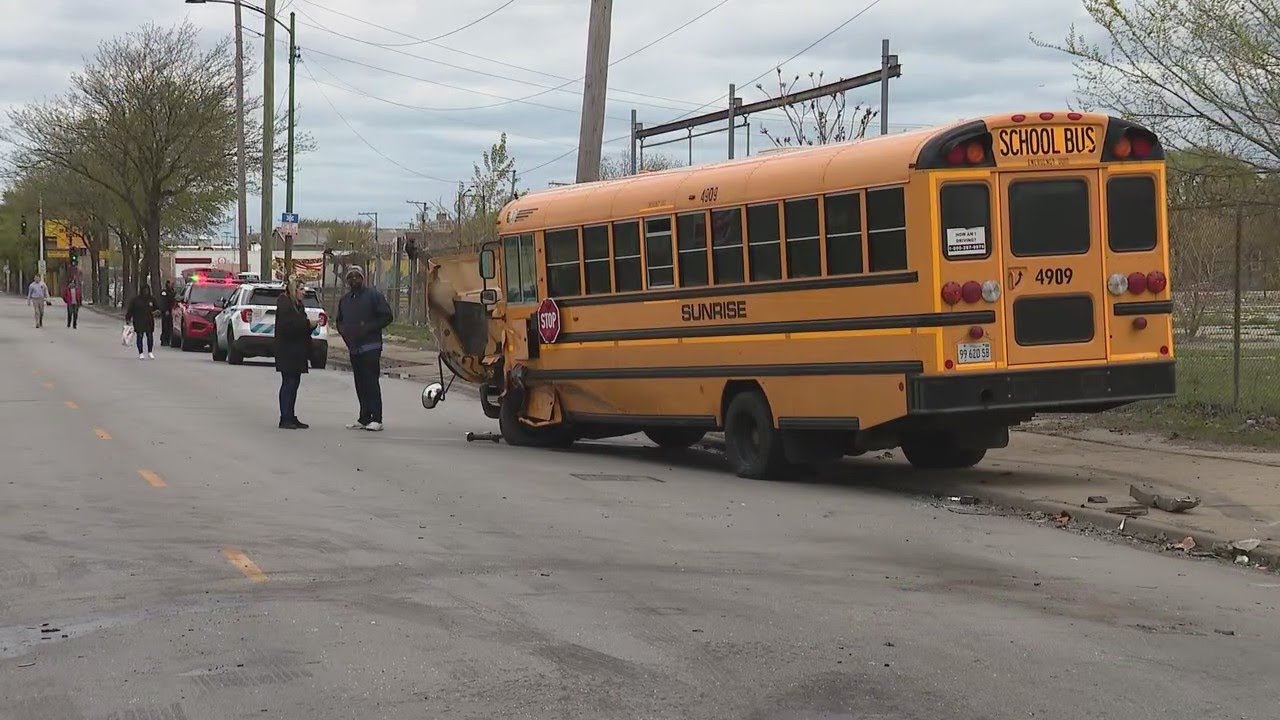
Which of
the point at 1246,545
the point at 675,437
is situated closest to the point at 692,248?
the point at 675,437

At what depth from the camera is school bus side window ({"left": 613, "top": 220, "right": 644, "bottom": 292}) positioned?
15680mm

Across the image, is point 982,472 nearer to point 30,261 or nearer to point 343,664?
point 343,664

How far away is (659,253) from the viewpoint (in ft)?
50.4

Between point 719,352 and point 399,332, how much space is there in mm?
30463

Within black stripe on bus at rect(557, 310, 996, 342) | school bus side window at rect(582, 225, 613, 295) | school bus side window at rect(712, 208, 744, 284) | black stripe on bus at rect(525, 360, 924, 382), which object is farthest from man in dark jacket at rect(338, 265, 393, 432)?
school bus side window at rect(712, 208, 744, 284)

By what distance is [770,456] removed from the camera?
14.1 m

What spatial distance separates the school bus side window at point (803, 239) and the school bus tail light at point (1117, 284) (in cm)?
222

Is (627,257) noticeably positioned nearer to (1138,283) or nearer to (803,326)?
(803,326)

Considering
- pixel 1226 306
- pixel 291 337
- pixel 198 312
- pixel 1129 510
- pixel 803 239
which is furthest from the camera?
pixel 198 312

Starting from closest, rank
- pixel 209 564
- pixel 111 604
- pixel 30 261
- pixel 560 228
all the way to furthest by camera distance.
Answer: pixel 111 604
pixel 209 564
pixel 560 228
pixel 30 261

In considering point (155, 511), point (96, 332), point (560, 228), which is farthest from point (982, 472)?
point (96, 332)

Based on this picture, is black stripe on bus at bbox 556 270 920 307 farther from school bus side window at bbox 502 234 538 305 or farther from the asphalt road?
the asphalt road

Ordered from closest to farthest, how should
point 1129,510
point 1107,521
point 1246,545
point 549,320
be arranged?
point 1246,545 → point 1107,521 → point 1129,510 → point 549,320

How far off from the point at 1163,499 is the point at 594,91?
41.9ft
